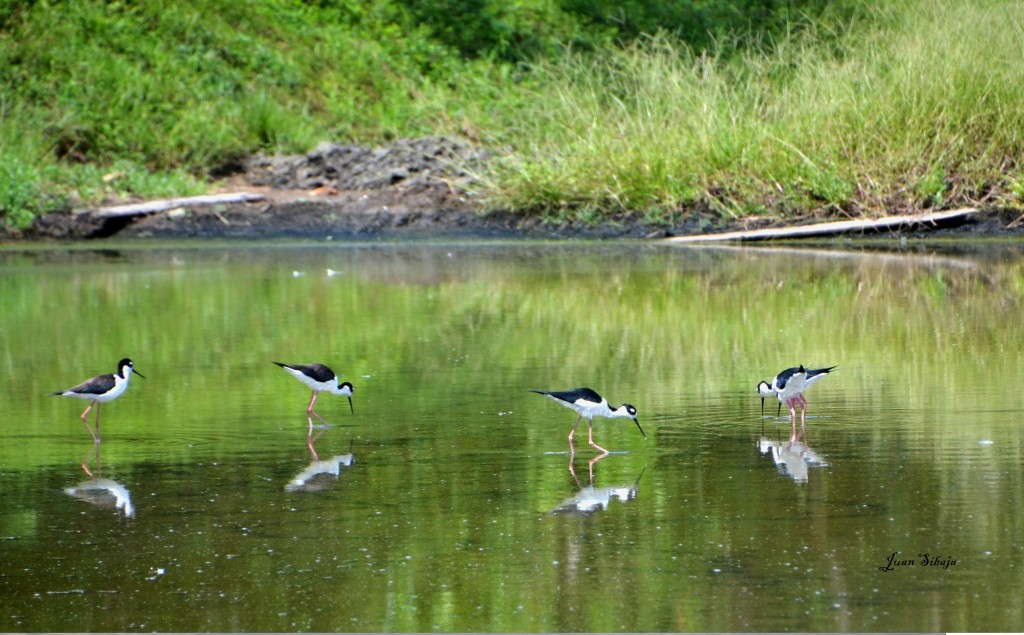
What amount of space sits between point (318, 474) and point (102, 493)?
995 millimetres

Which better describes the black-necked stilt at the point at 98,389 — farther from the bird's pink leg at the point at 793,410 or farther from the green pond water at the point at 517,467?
the bird's pink leg at the point at 793,410

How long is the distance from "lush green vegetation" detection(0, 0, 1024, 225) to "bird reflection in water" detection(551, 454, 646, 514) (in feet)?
46.6

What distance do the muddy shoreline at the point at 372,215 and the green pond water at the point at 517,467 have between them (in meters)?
6.50

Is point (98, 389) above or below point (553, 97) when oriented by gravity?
below

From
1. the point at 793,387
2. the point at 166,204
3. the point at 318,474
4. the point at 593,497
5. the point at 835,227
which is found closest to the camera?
the point at 593,497

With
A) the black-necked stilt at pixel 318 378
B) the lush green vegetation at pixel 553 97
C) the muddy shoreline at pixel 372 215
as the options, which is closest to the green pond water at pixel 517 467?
A: the black-necked stilt at pixel 318 378

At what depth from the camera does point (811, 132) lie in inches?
828

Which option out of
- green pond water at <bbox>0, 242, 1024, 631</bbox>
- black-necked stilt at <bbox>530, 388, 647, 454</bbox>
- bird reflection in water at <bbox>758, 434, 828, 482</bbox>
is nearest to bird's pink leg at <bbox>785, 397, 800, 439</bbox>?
green pond water at <bbox>0, 242, 1024, 631</bbox>

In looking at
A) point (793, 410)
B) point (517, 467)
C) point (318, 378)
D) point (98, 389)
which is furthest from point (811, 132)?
point (517, 467)

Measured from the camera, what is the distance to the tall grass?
68.2ft

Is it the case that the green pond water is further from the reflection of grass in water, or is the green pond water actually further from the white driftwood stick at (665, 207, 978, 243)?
the white driftwood stick at (665, 207, 978, 243)

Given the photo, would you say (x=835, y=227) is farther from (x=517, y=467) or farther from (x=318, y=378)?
(x=517, y=467)

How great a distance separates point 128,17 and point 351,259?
10531 millimetres

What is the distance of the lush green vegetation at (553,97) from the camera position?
20.9 m
